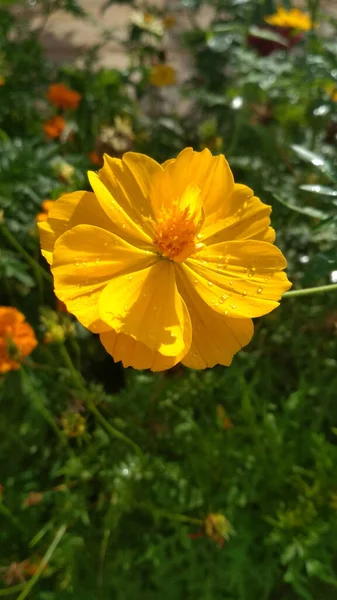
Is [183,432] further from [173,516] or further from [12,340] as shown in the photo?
[12,340]

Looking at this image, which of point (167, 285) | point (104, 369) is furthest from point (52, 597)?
point (167, 285)

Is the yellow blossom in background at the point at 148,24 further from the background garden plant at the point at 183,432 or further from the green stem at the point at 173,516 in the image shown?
the green stem at the point at 173,516

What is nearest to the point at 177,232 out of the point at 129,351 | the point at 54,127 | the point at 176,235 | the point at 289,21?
the point at 176,235

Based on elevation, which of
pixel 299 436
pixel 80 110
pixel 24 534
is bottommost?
pixel 24 534

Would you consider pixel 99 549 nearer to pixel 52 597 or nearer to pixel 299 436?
pixel 52 597

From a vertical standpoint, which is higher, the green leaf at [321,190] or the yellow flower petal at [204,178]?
the yellow flower petal at [204,178]

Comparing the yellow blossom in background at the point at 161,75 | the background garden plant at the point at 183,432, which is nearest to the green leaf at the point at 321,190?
the background garden plant at the point at 183,432
